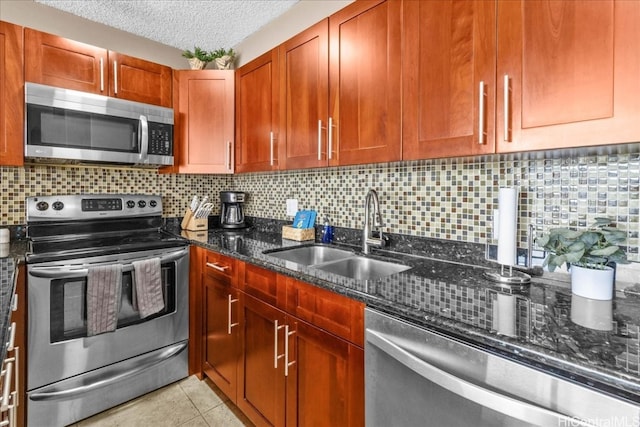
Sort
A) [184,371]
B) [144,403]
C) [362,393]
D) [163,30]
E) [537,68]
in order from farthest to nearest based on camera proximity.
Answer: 1. [163,30]
2. [184,371]
3. [144,403]
4. [362,393]
5. [537,68]

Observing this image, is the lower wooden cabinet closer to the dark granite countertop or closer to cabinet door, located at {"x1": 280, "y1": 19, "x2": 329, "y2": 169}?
the dark granite countertop

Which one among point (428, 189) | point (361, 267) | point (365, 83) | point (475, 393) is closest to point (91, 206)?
point (361, 267)

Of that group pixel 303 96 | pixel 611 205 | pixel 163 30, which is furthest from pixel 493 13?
pixel 163 30

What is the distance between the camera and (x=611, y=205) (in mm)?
1075

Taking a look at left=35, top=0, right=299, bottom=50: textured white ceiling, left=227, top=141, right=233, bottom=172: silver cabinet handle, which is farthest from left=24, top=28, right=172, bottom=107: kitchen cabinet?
left=227, top=141, right=233, bottom=172: silver cabinet handle

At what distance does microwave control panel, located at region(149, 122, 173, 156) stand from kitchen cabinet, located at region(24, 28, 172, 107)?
0.62ft

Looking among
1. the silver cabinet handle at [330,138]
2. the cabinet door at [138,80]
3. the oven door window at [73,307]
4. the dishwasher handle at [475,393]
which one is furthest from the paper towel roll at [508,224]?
the cabinet door at [138,80]

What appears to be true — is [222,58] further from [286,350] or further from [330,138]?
[286,350]

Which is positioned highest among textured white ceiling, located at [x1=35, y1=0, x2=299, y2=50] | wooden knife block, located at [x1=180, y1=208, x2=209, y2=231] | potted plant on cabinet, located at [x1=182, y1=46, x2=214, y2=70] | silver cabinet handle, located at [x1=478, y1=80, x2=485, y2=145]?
textured white ceiling, located at [x1=35, y1=0, x2=299, y2=50]

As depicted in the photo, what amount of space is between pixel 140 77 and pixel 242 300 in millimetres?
1715

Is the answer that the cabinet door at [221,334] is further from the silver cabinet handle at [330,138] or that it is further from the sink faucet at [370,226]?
the silver cabinet handle at [330,138]

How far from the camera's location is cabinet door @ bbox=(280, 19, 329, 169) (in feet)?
5.40

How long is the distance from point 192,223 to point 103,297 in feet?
2.83

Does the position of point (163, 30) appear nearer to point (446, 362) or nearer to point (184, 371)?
point (184, 371)
